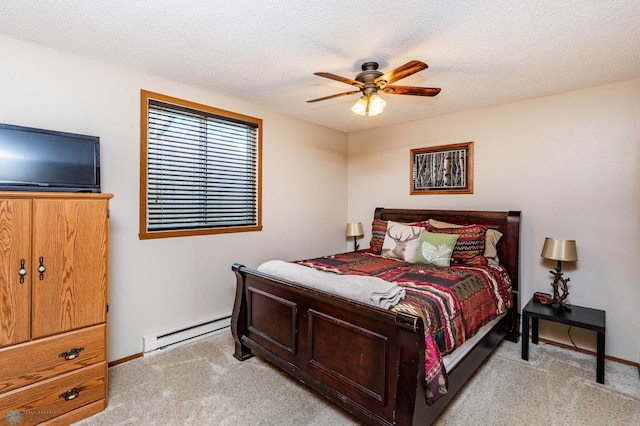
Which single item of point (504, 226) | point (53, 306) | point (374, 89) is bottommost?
point (53, 306)

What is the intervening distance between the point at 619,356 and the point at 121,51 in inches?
190

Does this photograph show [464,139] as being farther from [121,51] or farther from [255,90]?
[121,51]

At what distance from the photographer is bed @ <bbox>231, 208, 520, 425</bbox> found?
1.57m

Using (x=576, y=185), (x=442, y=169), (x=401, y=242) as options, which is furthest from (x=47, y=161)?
(x=576, y=185)

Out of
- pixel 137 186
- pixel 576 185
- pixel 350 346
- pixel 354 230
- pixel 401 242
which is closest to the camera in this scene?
pixel 350 346

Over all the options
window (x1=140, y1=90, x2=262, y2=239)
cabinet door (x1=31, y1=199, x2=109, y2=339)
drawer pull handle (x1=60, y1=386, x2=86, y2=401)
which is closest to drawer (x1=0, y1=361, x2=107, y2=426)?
drawer pull handle (x1=60, y1=386, x2=86, y2=401)

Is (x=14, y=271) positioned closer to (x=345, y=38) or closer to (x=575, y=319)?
(x=345, y=38)

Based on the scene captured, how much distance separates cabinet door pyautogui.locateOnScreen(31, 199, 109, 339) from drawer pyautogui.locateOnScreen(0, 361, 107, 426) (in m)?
0.30

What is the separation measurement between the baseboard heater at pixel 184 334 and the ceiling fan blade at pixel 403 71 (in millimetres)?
2722

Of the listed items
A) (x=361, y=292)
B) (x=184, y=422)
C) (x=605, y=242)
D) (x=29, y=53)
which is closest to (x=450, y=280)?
(x=361, y=292)

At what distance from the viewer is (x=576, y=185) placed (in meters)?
2.95

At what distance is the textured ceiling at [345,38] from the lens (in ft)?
5.81

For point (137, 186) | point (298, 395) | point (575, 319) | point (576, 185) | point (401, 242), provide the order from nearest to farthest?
point (298, 395)
point (575, 319)
point (137, 186)
point (576, 185)
point (401, 242)

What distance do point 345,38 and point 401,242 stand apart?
210cm
